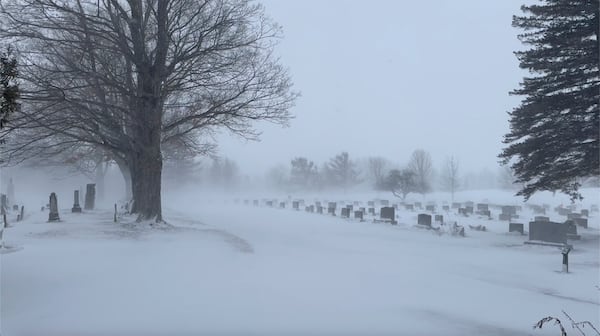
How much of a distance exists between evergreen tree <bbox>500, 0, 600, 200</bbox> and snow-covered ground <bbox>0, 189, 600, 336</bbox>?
14.3 ft

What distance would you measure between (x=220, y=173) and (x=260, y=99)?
8051 cm

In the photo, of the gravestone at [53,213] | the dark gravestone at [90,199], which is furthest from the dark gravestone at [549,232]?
the dark gravestone at [90,199]

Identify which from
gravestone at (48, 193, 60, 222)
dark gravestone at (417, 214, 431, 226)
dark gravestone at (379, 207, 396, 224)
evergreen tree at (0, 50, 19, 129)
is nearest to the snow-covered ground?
evergreen tree at (0, 50, 19, 129)

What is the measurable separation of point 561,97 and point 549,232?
5.01 meters

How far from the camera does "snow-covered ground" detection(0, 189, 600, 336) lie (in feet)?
17.8

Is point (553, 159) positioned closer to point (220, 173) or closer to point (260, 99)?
point (260, 99)

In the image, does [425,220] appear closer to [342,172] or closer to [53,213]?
[53,213]

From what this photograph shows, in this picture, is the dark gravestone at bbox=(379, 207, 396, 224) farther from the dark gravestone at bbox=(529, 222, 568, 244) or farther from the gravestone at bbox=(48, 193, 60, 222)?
the gravestone at bbox=(48, 193, 60, 222)

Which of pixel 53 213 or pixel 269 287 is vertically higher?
pixel 53 213

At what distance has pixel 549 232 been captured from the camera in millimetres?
13789

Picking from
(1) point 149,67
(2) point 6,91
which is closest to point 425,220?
(1) point 149,67

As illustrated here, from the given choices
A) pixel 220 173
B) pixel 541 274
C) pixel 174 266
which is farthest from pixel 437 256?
pixel 220 173

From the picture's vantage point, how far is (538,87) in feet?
53.1

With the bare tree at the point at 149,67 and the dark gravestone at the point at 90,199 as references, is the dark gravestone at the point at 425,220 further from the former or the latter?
the dark gravestone at the point at 90,199
